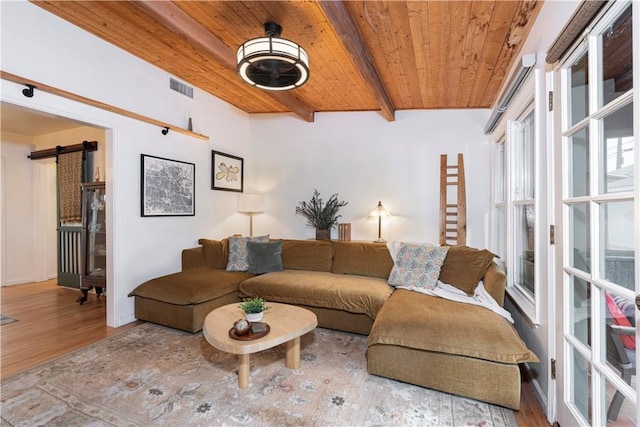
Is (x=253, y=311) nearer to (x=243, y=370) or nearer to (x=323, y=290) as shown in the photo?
(x=243, y=370)

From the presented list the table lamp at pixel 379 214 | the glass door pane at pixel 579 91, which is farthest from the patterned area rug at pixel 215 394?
the table lamp at pixel 379 214

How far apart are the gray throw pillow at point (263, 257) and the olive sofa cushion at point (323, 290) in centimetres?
20

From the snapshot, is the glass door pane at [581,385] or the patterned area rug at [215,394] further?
the patterned area rug at [215,394]

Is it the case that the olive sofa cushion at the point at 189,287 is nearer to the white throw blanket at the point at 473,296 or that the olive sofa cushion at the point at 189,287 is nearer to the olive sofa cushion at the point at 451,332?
the olive sofa cushion at the point at 451,332

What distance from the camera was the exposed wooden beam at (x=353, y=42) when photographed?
2.04 m

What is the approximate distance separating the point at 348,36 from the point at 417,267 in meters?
2.20

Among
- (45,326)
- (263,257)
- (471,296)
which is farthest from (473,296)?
(45,326)

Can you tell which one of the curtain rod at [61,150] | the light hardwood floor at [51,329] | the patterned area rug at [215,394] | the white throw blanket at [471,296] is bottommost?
the patterned area rug at [215,394]

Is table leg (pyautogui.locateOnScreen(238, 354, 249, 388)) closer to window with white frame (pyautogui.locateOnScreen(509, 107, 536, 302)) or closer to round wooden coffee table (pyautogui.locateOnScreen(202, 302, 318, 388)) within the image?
round wooden coffee table (pyautogui.locateOnScreen(202, 302, 318, 388))

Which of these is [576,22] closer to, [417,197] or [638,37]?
[638,37]

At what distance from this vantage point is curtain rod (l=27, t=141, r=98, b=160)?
13.5 feet

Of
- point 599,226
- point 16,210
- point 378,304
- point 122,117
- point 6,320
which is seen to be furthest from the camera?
point 16,210

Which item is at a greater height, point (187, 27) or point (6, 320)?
point (187, 27)

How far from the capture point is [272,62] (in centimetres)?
213
